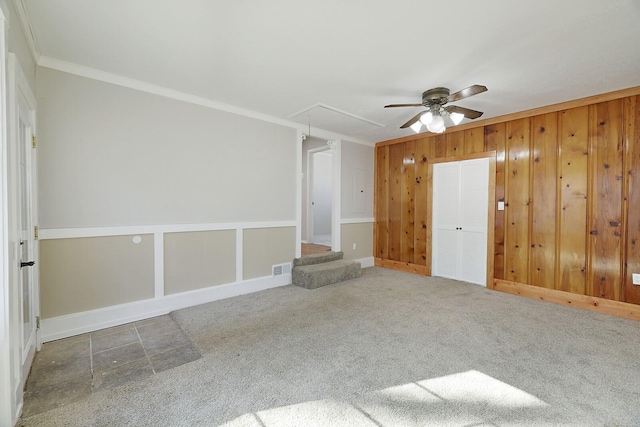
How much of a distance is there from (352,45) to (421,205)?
3340mm

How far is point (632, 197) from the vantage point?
10.1ft

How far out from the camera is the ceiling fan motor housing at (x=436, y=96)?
293 centimetres

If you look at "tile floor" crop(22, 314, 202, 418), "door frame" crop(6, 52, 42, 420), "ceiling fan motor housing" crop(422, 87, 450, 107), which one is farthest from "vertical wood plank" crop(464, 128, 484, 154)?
"door frame" crop(6, 52, 42, 420)

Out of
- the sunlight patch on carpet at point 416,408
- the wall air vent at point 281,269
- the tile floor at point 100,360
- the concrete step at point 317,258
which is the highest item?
the concrete step at point 317,258

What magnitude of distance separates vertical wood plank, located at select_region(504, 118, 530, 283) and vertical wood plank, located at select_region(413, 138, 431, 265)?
1203 millimetres

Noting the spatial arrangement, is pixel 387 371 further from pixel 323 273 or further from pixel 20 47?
pixel 20 47

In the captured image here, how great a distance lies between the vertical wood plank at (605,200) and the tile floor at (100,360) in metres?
4.31

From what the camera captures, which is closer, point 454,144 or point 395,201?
point 454,144

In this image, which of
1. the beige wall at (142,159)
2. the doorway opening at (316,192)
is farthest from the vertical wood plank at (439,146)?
the beige wall at (142,159)

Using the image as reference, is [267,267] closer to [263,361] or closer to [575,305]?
[263,361]

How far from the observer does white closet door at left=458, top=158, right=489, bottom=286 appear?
423cm

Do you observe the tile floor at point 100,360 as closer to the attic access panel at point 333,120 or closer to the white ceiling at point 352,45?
the white ceiling at point 352,45

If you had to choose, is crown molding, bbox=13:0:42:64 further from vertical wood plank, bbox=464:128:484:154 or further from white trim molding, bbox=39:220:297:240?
vertical wood plank, bbox=464:128:484:154

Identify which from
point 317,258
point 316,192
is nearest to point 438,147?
point 317,258
